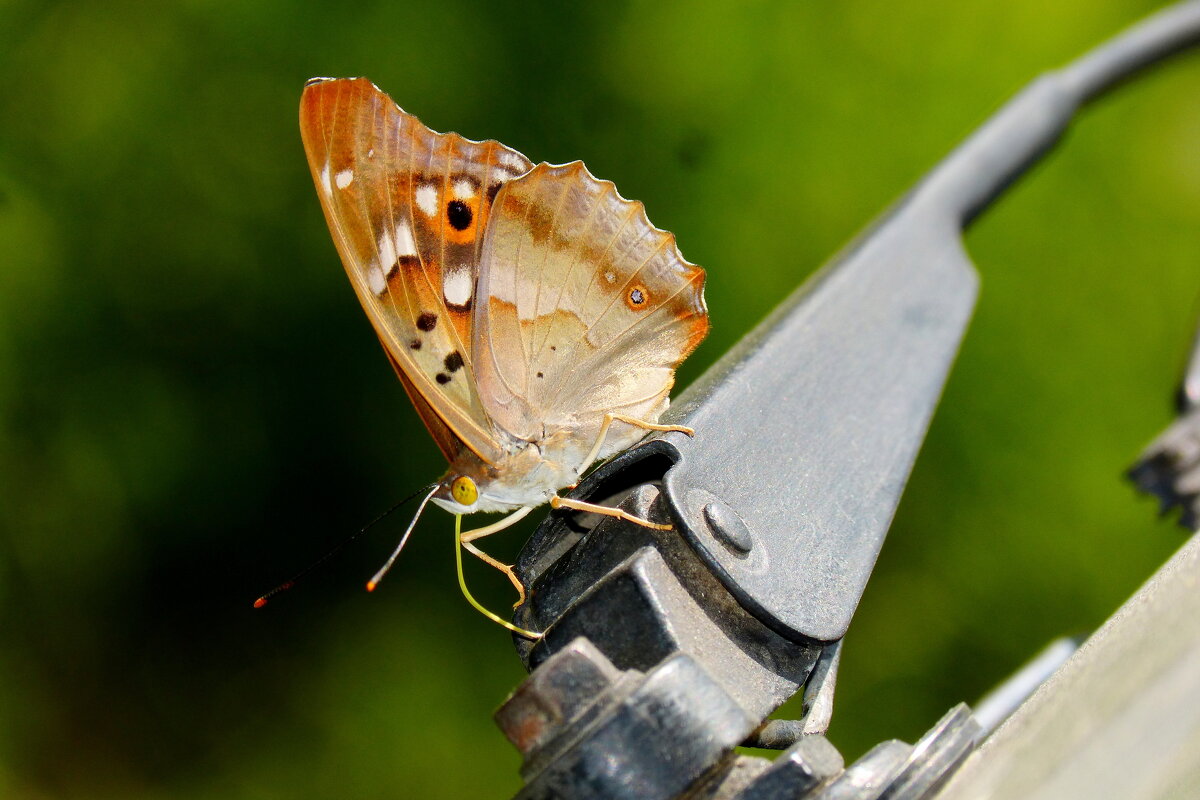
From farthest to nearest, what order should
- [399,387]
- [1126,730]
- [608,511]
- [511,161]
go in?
1. [399,387]
2. [511,161]
3. [608,511]
4. [1126,730]

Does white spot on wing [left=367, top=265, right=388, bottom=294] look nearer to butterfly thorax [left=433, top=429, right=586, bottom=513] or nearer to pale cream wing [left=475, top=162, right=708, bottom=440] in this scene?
pale cream wing [left=475, top=162, right=708, bottom=440]

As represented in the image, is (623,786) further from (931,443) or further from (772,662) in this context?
(931,443)

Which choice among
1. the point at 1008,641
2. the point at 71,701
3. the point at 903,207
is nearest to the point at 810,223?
the point at 1008,641

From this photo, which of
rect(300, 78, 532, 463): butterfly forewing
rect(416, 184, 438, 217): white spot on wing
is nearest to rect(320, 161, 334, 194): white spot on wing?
rect(300, 78, 532, 463): butterfly forewing

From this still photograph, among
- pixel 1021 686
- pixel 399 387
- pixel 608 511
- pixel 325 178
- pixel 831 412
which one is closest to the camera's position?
pixel 608 511

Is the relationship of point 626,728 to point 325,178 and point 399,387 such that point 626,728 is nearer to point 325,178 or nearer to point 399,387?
point 325,178

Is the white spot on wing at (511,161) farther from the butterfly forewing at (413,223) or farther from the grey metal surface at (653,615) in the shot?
the grey metal surface at (653,615)

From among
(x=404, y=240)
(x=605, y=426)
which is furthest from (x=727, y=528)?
(x=404, y=240)
